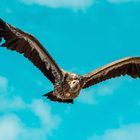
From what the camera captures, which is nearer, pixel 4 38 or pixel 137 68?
pixel 4 38

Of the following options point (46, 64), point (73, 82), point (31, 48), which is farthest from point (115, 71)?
point (31, 48)

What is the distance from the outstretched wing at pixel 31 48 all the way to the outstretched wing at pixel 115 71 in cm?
136

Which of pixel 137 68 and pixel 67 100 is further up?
pixel 137 68

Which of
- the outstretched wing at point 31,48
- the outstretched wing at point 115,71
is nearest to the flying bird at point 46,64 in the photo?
the outstretched wing at point 31,48

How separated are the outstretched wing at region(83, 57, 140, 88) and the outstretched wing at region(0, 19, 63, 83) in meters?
1.36

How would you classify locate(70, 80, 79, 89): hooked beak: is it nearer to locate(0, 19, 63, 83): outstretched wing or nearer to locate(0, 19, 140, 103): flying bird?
locate(0, 19, 140, 103): flying bird

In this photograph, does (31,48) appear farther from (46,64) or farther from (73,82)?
(73,82)

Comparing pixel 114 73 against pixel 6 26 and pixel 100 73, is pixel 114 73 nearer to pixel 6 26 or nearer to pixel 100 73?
pixel 100 73

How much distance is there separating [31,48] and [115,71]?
3.94 m

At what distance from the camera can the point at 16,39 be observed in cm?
4888

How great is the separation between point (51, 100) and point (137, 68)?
4854 millimetres

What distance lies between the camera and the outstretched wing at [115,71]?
50.5 meters

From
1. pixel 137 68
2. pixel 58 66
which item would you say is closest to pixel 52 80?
pixel 58 66

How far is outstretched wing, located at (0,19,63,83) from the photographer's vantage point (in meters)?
48.6
